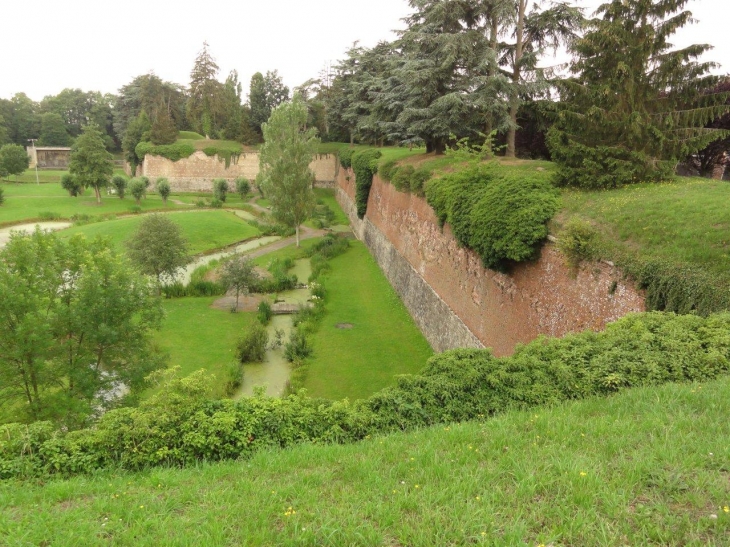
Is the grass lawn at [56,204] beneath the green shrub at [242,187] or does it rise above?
beneath

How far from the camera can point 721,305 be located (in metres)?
6.25

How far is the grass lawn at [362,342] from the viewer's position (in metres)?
12.4

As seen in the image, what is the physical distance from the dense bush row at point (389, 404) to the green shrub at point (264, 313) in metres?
11.4

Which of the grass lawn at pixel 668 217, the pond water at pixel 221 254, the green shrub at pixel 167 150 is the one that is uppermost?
the green shrub at pixel 167 150

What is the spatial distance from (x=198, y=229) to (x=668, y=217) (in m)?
27.4

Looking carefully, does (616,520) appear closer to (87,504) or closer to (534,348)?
(534,348)

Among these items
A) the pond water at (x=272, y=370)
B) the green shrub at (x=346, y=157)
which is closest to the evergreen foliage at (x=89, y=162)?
the green shrub at (x=346, y=157)

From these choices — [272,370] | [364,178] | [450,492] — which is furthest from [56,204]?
[450,492]

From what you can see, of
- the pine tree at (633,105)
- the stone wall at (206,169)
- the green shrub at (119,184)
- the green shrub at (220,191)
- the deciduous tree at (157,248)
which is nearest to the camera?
the pine tree at (633,105)

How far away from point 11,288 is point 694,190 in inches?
553

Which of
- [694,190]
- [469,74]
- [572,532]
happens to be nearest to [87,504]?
[572,532]

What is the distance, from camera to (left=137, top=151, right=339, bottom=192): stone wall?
47.9 m

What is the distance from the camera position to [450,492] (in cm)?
362

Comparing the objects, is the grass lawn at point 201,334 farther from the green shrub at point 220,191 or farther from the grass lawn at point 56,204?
the green shrub at point 220,191
